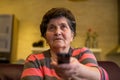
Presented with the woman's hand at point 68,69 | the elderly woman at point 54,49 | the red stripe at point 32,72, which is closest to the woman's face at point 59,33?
the elderly woman at point 54,49

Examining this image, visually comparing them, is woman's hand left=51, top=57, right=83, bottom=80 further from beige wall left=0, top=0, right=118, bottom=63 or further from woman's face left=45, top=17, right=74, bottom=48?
beige wall left=0, top=0, right=118, bottom=63

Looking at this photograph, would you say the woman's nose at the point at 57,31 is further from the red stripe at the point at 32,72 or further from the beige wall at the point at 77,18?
the beige wall at the point at 77,18

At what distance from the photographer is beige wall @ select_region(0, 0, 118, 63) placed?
11.5 ft

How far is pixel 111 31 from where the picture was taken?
11.5ft

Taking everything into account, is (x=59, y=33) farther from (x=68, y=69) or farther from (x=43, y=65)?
(x=68, y=69)

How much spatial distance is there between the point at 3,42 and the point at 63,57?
264 cm

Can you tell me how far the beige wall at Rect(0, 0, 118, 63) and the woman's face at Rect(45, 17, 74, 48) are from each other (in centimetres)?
236

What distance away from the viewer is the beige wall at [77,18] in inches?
137

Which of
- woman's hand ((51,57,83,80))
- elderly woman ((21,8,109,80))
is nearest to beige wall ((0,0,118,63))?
elderly woman ((21,8,109,80))

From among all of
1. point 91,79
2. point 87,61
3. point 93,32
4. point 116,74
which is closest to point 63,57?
point 91,79

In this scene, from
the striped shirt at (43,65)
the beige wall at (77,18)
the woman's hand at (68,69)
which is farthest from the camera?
the beige wall at (77,18)

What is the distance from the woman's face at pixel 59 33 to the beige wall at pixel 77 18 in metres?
2.36

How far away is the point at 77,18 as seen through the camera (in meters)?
3.52

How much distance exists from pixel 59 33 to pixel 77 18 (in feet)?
8.05
